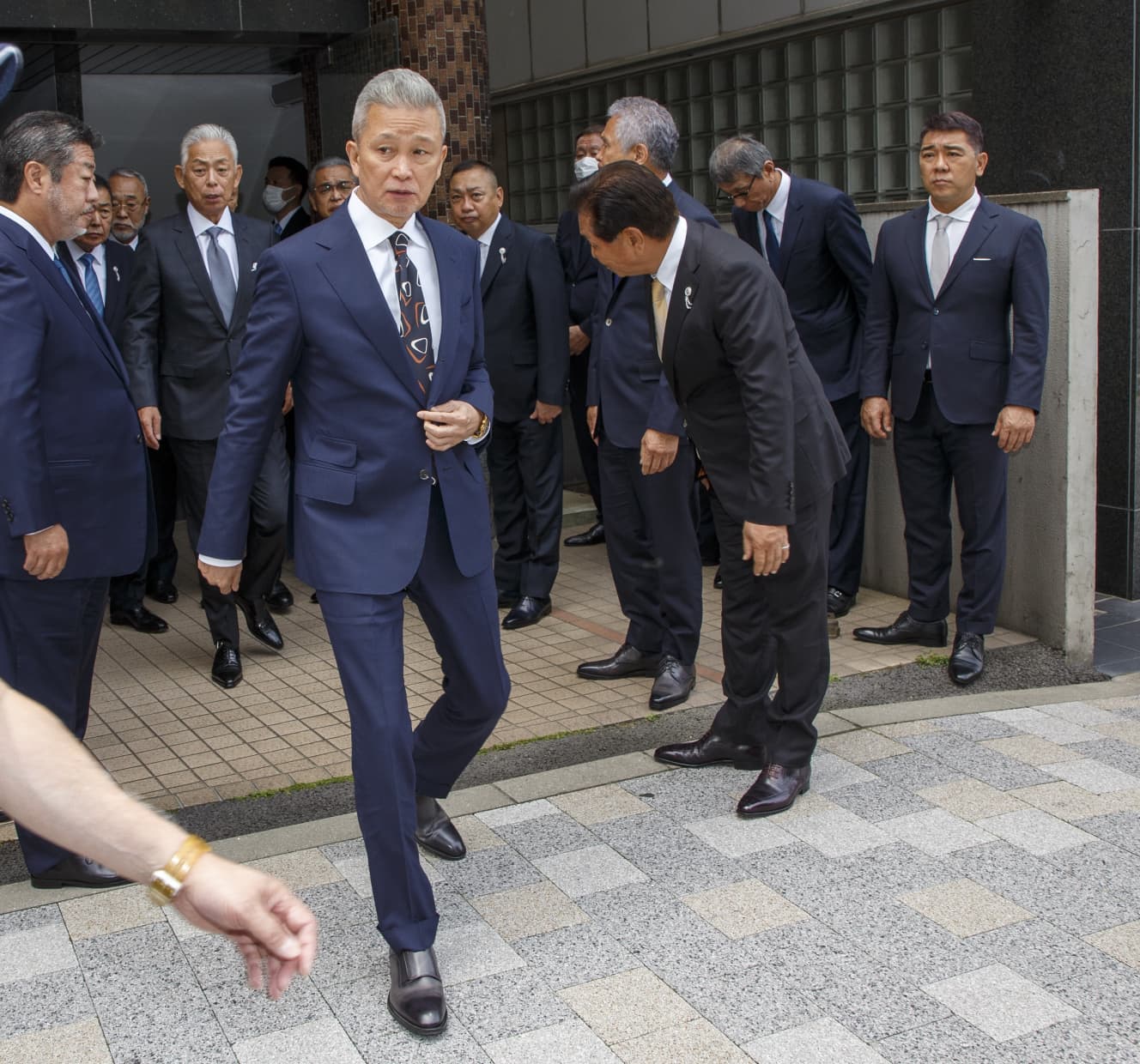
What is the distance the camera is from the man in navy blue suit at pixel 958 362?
222 inches

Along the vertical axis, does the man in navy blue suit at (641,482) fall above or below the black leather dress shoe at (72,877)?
above

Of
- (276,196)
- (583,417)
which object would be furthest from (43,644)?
(276,196)

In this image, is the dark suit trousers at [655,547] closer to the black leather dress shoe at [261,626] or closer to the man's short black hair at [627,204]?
the man's short black hair at [627,204]

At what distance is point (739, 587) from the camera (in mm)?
4734

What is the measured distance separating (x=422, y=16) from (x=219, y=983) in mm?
6209

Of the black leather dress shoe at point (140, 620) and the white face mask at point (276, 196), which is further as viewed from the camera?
the white face mask at point (276, 196)

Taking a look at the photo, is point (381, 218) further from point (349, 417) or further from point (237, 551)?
point (237, 551)

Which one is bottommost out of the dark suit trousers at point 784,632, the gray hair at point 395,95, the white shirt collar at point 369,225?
the dark suit trousers at point 784,632

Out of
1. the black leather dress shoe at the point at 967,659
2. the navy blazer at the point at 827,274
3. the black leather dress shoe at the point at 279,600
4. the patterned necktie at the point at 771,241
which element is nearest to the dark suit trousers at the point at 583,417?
the patterned necktie at the point at 771,241

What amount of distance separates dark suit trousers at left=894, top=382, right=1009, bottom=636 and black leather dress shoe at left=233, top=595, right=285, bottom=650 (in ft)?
9.13

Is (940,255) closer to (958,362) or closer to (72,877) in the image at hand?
(958,362)

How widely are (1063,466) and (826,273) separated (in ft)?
4.49

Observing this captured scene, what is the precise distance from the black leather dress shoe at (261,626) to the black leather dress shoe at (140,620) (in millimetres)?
622

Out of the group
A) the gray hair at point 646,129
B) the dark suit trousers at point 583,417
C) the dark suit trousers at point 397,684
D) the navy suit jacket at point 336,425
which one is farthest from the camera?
the dark suit trousers at point 583,417
